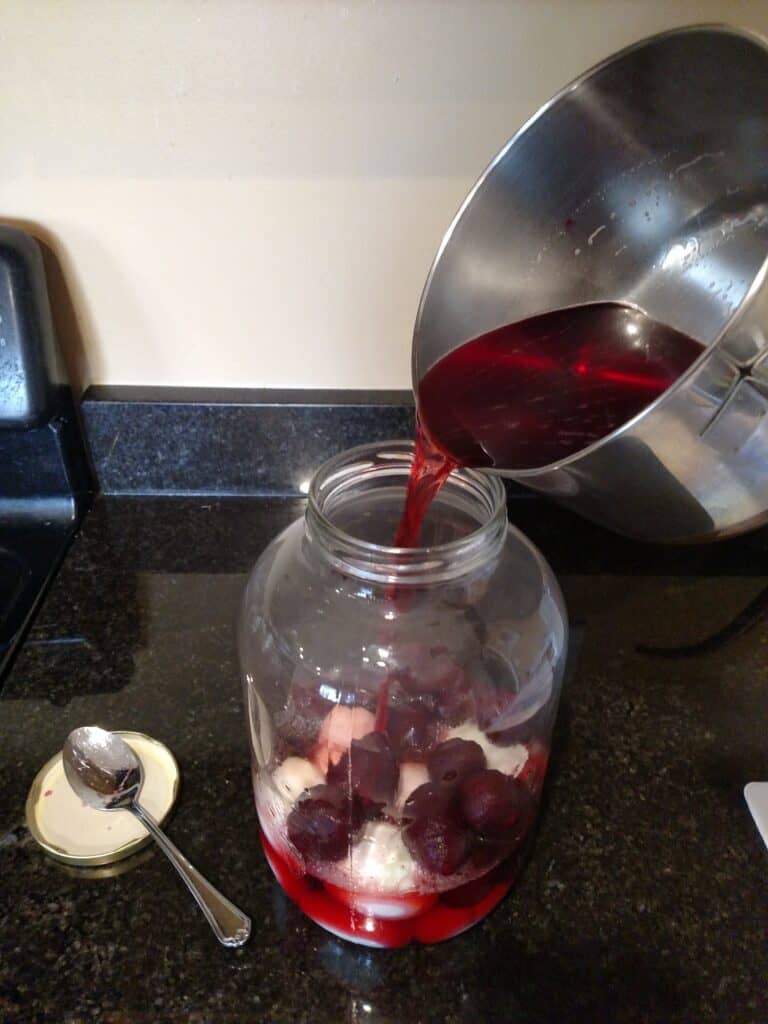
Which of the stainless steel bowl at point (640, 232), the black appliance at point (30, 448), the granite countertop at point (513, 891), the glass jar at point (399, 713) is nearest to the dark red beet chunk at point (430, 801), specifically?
the glass jar at point (399, 713)

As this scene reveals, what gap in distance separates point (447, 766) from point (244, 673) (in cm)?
19

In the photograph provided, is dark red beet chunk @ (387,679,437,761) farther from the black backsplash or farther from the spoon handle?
the black backsplash

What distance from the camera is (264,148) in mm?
814

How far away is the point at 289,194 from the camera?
839 millimetres

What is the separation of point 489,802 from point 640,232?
17.9 inches

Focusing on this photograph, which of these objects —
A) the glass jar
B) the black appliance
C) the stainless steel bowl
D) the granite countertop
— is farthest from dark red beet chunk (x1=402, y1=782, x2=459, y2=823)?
the black appliance

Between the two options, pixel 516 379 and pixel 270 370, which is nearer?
pixel 516 379

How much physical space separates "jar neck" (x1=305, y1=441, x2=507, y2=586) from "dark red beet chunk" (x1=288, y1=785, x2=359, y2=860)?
152 millimetres

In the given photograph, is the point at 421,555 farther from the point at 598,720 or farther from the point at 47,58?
the point at 47,58

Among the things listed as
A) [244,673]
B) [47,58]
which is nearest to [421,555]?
[244,673]

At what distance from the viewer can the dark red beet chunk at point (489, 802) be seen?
0.57m

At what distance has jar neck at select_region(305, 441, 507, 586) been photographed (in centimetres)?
58

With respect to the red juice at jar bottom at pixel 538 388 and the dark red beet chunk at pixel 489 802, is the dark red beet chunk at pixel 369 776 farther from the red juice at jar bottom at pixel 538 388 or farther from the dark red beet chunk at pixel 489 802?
the red juice at jar bottom at pixel 538 388

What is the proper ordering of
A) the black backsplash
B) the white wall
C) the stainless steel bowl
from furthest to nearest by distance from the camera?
the black backsplash, the white wall, the stainless steel bowl
